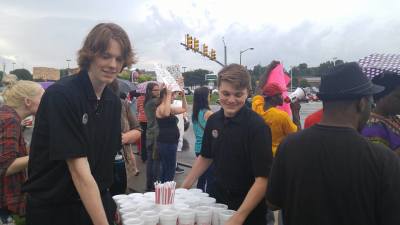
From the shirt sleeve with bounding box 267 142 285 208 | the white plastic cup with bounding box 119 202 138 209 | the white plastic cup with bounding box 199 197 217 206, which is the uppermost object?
the shirt sleeve with bounding box 267 142 285 208

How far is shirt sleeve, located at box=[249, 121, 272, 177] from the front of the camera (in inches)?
97.7

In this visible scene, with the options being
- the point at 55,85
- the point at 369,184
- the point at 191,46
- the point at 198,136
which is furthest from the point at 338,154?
the point at 191,46

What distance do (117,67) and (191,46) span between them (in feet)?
97.8

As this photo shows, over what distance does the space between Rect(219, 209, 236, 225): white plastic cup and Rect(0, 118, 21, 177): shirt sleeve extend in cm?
154

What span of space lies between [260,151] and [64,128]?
3.95 ft

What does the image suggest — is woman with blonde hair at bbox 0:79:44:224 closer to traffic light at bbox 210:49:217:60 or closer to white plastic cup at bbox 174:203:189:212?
white plastic cup at bbox 174:203:189:212

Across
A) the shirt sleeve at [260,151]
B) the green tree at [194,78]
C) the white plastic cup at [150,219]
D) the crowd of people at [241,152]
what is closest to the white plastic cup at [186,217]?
the white plastic cup at [150,219]

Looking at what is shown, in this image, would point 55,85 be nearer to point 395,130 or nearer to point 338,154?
point 338,154

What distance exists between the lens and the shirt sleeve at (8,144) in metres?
2.79

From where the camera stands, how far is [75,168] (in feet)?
6.46

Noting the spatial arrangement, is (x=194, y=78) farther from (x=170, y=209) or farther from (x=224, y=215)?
(x=224, y=215)

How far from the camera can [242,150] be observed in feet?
8.52

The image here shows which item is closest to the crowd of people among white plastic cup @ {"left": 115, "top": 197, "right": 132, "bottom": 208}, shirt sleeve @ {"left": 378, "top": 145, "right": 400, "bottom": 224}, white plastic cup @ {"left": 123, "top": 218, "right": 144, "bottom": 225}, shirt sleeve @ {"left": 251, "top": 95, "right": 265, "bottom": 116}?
shirt sleeve @ {"left": 378, "top": 145, "right": 400, "bottom": 224}

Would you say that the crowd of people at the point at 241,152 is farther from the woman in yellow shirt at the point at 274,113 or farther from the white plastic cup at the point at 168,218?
the woman in yellow shirt at the point at 274,113
